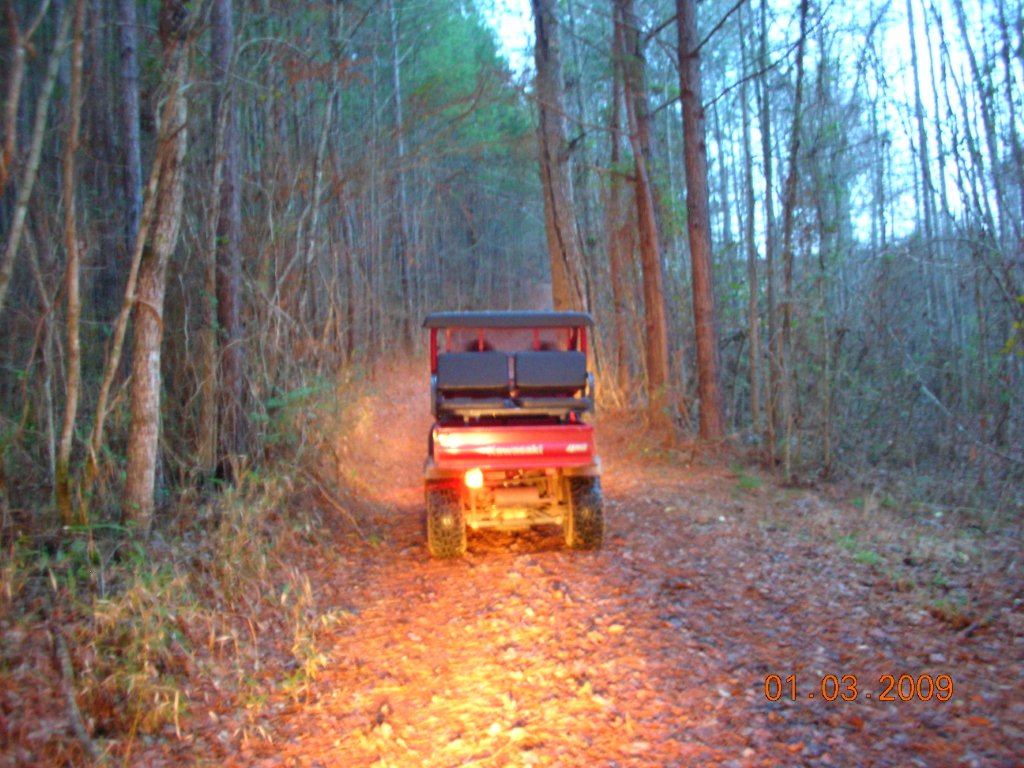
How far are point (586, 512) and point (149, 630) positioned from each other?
3.56 m

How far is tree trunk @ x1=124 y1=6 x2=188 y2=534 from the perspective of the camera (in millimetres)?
5359

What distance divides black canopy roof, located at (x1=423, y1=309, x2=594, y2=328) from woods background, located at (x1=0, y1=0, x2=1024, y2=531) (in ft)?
6.39

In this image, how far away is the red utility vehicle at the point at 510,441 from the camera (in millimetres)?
6133

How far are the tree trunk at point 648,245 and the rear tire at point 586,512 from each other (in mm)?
5416

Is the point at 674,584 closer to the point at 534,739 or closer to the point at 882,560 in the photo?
the point at 882,560

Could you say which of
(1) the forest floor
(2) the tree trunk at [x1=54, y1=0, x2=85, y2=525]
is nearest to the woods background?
(2) the tree trunk at [x1=54, y1=0, x2=85, y2=525]

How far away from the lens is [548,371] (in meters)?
6.75

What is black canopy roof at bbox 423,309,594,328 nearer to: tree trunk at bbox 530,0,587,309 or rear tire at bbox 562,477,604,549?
rear tire at bbox 562,477,604,549

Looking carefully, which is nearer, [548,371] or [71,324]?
[71,324]

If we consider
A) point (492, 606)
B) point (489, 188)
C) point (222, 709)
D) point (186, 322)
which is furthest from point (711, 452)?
point (489, 188)

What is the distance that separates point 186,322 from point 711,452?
7.36m

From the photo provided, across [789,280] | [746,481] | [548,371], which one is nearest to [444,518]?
[548,371]

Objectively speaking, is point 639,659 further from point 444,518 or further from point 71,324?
point 71,324
